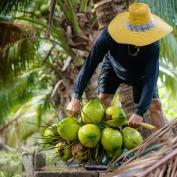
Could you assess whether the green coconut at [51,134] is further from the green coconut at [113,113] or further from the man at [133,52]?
the green coconut at [113,113]

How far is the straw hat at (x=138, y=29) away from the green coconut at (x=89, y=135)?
0.75m

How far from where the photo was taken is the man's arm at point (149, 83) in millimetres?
3621

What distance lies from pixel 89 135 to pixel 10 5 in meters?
4.44

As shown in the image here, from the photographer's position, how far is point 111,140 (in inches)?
128

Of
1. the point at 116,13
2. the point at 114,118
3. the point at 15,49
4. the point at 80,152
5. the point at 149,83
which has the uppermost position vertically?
the point at 116,13

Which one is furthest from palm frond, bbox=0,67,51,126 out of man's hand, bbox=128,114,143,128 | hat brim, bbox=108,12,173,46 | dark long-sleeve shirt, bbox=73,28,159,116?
man's hand, bbox=128,114,143,128

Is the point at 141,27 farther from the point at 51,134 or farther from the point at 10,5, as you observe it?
the point at 10,5

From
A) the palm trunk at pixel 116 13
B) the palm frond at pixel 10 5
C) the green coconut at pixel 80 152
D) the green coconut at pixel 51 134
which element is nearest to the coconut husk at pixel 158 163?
the green coconut at pixel 80 152

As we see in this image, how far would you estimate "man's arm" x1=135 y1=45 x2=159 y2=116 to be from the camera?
11.9 feet

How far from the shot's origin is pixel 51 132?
354cm

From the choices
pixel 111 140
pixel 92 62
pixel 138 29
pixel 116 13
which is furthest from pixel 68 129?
pixel 116 13

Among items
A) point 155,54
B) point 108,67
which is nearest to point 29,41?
point 108,67

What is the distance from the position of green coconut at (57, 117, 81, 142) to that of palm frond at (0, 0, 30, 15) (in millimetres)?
4057

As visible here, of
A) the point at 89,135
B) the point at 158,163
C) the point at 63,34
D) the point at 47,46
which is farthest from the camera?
the point at 47,46
